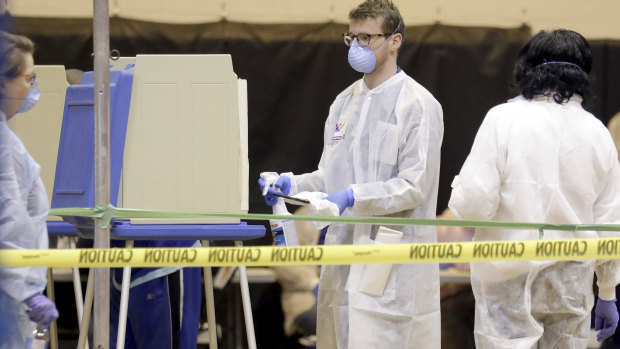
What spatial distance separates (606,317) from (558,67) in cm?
87

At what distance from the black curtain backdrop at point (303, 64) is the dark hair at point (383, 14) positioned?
1350 millimetres

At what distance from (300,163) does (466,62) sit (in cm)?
98

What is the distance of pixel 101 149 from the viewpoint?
9.82 ft

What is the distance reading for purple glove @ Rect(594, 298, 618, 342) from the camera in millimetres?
3199

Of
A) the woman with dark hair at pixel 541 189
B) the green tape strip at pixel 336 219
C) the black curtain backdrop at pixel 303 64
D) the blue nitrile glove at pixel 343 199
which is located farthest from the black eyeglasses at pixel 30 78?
the black curtain backdrop at pixel 303 64

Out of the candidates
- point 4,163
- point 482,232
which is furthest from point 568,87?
point 4,163

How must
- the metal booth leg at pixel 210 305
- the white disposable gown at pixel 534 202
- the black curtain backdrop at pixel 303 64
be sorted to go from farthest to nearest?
the black curtain backdrop at pixel 303 64 → the metal booth leg at pixel 210 305 → the white disposable gown at pixel 534 202

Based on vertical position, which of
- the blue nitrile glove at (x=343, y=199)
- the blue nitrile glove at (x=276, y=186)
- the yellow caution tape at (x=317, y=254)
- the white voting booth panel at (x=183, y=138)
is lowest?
the yellow caution tape at (x=317, y=254)

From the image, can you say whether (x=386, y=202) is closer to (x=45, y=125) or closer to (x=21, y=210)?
(x=21, y=210)

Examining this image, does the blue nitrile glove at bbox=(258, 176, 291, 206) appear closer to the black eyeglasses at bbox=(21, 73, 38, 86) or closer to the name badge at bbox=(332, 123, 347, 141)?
the name badge at bbox=(332, 123, 347, 141)

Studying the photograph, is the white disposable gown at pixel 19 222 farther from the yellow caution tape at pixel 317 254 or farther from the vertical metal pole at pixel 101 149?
the vertical metal pole at pixel 101 149

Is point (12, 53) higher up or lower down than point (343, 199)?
higher up

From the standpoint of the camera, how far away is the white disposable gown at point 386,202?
324 centimetres

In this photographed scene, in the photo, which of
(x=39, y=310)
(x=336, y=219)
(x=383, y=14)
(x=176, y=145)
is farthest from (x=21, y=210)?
(x=383, y=14)
